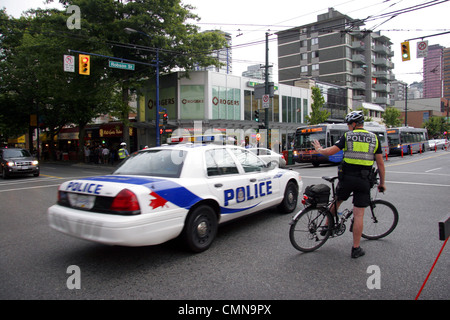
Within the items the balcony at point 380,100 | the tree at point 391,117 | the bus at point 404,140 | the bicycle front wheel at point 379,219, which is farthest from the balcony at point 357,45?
the bicycle front wheel at point 379,219

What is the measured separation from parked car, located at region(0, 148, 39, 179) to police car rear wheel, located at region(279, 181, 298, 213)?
1524cm

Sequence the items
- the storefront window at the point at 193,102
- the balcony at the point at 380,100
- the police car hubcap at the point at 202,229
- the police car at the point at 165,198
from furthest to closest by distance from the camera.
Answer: the balcony at the point at 380,100
the storefront window at the point at 193,102
the police car hubcap at the point at 202,229
the police car at the point at 165,198

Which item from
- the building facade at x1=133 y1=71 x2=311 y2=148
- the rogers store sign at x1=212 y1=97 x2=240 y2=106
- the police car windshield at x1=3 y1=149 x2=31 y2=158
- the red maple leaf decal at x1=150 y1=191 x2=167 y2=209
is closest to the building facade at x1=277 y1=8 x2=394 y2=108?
the building facade at x1=133 y1=71 x2=311 y2=148

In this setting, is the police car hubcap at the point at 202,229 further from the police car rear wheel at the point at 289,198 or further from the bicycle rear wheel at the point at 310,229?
the police car rear wheel at the point at 289,198

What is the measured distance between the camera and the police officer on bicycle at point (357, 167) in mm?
3893

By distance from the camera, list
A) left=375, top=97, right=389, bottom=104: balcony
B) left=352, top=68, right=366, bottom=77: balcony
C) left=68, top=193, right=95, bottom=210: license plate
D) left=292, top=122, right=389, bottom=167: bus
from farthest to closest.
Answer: left=375, top=97, right=389, bottom=104: balcony, left=352, top=68, right=366, bottom=77: balcony, left=292, top=122, right=389, bottom=167: bus, left=68, top=193, right=95, bottom=210: license plate

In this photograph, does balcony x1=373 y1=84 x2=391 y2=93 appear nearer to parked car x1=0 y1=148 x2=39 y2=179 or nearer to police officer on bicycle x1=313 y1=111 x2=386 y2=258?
parked car x1=0 y1=148 x2=39 y2=179

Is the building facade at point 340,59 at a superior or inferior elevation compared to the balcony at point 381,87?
superior

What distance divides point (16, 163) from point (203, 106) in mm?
16436

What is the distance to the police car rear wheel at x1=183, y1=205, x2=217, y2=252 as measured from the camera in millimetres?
4062

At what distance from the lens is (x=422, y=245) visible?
14.4ft

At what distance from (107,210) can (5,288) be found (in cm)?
129

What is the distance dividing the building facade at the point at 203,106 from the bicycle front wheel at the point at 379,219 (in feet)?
72.2

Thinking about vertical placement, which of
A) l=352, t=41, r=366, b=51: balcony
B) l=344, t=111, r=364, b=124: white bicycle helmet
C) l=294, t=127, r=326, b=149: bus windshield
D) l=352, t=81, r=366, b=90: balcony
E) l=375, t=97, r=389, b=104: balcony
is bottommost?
l=344, t=111, r=364, b=124: white bicycle helmet
